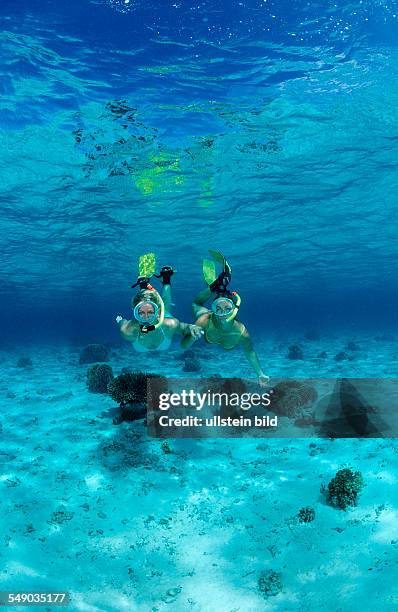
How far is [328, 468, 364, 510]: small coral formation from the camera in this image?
243 inches

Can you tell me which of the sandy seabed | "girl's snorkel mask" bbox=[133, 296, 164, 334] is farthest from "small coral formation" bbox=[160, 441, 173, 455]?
"girl's snorkel mask" bbox=[133, 296, 164, 334]

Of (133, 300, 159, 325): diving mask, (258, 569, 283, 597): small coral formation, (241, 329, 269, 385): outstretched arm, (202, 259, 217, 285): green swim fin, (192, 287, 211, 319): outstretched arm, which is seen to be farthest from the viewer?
(241, 329, 269, 385): outstretched arm

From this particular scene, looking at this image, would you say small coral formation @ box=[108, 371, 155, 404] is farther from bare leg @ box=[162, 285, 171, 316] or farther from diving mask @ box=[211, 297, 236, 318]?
diving mask @ box=[211, 297, 236, 318]

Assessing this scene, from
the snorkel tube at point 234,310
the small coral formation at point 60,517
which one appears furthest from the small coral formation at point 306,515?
the small coral formation at point 60,517

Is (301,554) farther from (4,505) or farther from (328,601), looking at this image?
(4,505)

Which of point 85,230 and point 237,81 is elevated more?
point 85,230

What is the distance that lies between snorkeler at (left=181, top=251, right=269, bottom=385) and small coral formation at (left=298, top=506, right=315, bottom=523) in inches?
114

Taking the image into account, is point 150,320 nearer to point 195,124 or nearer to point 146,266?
Answer: point 146,266

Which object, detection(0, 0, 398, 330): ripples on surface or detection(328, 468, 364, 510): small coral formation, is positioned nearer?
detection(328, 468, 364, 510): small coral formation

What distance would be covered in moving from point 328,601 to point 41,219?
20.5m

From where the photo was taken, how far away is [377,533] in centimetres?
556

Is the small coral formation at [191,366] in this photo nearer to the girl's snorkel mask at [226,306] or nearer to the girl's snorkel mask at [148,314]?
the girl's snorkel mask at [226,306]

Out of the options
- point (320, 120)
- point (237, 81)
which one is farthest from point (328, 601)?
point (320, 120)

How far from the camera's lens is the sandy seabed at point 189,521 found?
4758 mm
